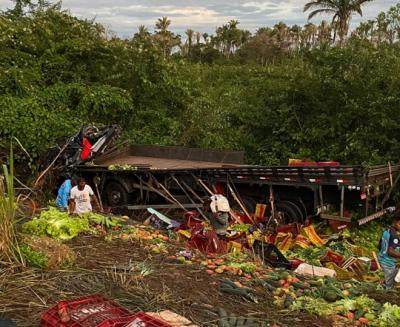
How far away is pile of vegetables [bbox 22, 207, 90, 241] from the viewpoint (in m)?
7.14

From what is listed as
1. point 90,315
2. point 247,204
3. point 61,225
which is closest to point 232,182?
point 247,204

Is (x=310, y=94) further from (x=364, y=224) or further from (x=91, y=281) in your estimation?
(x=91, y=281)

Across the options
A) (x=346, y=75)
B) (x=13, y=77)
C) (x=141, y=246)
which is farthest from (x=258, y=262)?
(x=13, y=77)

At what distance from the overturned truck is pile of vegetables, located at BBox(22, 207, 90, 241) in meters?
5.73

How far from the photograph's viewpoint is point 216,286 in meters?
5.87

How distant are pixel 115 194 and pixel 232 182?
3.74 meters

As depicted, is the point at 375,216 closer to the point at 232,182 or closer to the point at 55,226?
the point at 232,182

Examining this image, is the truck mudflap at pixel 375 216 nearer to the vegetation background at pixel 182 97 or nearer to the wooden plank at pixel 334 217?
the wooden plank at pixel 334 217

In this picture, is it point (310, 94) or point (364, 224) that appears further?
point (310, 94)

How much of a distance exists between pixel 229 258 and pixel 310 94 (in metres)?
10.7

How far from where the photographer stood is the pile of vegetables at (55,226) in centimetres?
714

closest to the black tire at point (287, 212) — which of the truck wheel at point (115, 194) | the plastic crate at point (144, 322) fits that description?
the truck wheel at point (115, 194)

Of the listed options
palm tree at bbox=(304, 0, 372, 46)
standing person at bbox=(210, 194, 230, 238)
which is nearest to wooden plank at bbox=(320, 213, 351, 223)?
standing person at bbox=(210, 194, 230, 238)

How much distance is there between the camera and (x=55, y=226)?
290 inches
